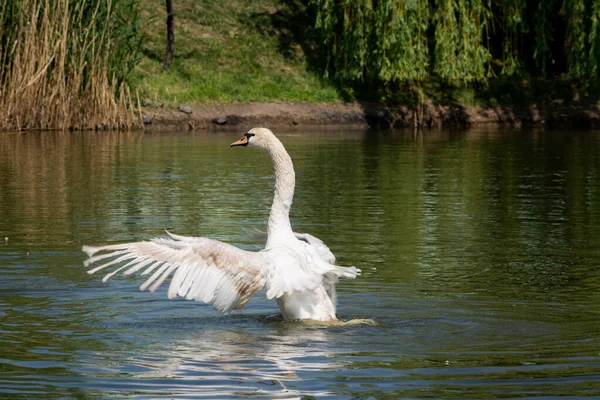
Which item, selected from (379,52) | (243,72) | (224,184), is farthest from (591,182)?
(243,72)

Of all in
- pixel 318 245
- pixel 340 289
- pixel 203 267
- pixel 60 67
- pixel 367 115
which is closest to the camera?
pixel 203 267

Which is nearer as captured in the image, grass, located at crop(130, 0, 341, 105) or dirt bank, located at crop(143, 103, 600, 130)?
dirt bank, located at crop(143, 103, 600, 130)

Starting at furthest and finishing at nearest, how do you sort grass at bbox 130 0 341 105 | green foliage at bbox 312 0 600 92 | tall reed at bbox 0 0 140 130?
grass at bbox 130 0 341 105, green foliage at bbox 312 0 600 92, tall reed at bbox 0 0 140 130

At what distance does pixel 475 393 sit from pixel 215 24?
36.6 m

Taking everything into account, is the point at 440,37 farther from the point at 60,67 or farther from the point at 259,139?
the point at 259,139

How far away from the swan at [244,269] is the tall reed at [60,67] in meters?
21.2

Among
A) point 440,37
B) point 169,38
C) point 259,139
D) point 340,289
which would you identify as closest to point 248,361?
point 259,139

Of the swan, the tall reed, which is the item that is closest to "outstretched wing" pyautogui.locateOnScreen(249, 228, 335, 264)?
the swan

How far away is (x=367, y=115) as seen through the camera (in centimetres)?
3944

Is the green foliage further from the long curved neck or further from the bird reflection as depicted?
the bird reflection

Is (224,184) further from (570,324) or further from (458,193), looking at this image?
(570,324)

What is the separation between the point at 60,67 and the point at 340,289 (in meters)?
20.2

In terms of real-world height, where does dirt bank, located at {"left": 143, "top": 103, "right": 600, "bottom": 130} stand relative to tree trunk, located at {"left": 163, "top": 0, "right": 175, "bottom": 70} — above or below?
below

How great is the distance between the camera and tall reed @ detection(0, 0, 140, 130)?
29547 mm
